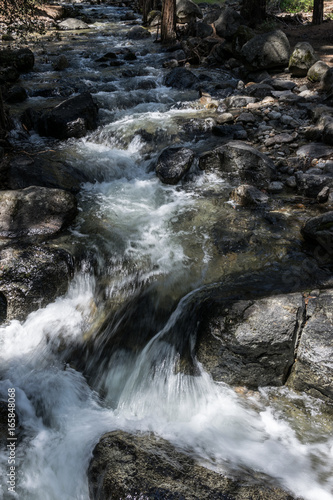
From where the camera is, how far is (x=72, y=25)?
65.2 feet

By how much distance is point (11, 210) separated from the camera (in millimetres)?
5234

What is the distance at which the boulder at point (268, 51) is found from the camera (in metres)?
11.0

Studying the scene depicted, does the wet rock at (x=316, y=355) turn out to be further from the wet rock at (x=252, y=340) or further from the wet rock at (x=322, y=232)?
the wet rock at (x=322, y=232)

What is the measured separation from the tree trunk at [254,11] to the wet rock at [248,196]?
1244 cm

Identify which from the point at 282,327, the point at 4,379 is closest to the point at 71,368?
the point at 4,379

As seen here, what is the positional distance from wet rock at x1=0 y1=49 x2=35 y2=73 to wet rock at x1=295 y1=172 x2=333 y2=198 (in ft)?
35.8

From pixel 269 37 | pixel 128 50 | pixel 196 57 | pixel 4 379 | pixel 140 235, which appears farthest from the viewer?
pixel 128 50

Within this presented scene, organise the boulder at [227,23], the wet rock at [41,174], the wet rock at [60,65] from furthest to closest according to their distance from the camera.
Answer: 1. the boulder at [227,23]
2. the wet rock at [60,65]
3. the wet rock at [41,174]

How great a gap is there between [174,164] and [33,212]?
3051mm

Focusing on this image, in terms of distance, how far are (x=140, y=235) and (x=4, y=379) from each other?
2893mm

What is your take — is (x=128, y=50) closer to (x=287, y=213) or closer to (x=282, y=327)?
(x=287, y=213)

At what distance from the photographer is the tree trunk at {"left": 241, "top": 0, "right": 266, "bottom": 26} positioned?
47.4ft

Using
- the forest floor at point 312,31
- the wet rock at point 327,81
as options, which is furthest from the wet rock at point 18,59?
the wet rock at point 327,81

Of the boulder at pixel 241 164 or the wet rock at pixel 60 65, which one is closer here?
the boulder at pixel 241 164
